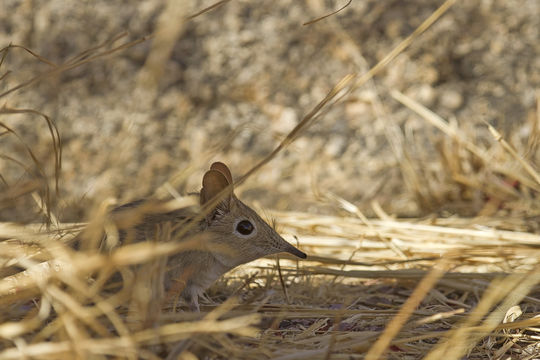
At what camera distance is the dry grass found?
92 centimetres

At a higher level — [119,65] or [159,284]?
[119,65]

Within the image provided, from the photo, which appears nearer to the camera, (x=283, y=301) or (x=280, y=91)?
(x=283, y=301)

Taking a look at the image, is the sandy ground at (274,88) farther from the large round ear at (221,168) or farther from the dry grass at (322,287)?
the large round ear at (221,168)

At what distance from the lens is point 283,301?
1.62 metres

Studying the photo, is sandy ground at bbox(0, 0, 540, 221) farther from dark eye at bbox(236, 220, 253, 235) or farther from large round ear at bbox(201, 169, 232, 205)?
large round ear at bbox(201, 169, 232, 205)

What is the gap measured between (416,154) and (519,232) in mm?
801

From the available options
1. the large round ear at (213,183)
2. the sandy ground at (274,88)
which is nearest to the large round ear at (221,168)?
the large round ear at (213,183)

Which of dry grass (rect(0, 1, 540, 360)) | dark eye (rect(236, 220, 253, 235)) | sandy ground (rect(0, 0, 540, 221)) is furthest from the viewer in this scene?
sandy ground (rect(0, 0, 540, 221))

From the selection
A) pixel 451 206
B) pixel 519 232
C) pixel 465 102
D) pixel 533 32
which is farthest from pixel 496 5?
pixel 519 232

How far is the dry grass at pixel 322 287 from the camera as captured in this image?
918 mm

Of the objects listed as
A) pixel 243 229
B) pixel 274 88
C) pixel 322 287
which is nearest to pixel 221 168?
pixel 243 229

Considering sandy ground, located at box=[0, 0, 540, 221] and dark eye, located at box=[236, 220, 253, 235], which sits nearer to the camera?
dark eye, located at box=[236, 220, 253, 235]

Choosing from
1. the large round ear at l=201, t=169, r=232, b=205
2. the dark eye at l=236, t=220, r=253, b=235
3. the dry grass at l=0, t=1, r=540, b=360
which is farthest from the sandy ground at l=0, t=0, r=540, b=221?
the large round ear at l=201, t=169, r=232, b=205

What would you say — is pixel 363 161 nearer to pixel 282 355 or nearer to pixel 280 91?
pixel 280 91
